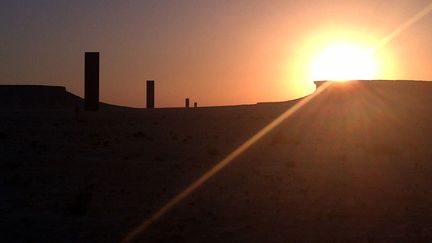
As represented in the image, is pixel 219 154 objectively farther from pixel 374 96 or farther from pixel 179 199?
pixel 374 96

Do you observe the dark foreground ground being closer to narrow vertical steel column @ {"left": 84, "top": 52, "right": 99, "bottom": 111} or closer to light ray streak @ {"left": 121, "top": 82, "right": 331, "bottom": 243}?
light ray streak @ {"left": 121, "top": 82, "right": 331, "bottom": 243}

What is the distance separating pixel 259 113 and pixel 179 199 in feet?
151

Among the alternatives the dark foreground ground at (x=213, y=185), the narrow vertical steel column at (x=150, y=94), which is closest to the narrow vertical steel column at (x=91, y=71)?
the dark foreground ground at (x=213, y=185)

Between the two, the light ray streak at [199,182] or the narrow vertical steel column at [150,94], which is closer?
the light ray streak at [199,182]

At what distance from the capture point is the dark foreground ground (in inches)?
693

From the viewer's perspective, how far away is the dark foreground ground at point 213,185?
1761 cm

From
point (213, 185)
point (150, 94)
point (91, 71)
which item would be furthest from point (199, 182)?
point (150, 94)

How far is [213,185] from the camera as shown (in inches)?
944

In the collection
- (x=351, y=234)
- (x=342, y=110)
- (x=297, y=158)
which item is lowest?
(x=351, y=234)

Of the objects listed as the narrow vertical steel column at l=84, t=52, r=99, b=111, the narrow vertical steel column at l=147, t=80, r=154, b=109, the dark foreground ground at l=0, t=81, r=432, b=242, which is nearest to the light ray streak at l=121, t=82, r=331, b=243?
the dark foreground ground at l=0, t=81, r=432, b=242

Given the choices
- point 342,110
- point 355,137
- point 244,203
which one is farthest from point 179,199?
point 342,110

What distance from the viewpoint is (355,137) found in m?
48.1

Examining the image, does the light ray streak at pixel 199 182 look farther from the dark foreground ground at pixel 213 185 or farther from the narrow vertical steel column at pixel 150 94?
the narrow vertical steel column at pixel 150 94

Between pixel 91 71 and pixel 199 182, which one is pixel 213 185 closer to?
pixel 199 182
